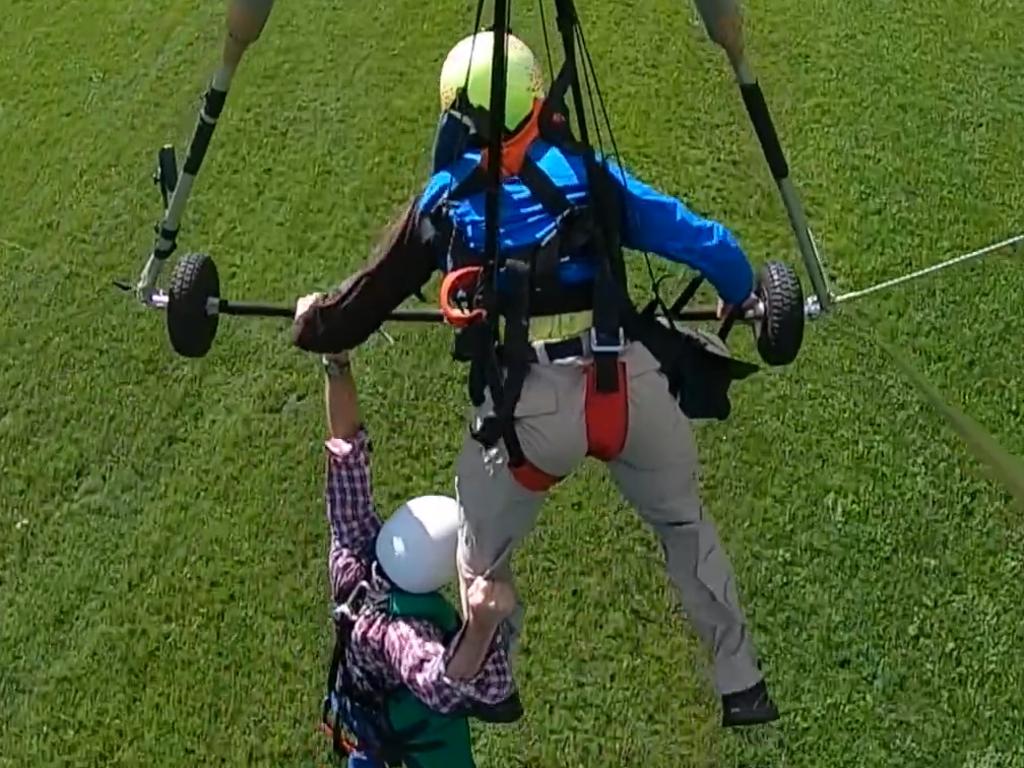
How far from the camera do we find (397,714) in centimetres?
267

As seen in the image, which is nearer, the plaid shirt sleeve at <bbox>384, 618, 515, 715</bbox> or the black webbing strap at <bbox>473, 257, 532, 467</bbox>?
the black webbing strap at <bbox>473, 257, 532, 467</bbox>

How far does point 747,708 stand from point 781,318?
645 mm

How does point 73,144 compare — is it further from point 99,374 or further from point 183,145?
point 99,374

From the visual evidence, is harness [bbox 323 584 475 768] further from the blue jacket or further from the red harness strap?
the blue jacket

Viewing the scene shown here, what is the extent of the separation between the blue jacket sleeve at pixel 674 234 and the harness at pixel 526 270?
0.06 m

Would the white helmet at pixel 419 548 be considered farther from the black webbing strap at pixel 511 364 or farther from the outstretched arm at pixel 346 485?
the black webbing strap at pixel 511 364

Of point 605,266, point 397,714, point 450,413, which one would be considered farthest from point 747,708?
point 450,413

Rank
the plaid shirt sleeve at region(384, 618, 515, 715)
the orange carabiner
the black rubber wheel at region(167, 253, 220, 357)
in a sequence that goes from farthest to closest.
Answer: the plaid shirt sleeve at region(384, 618, 515, 715) < the black rubber wheel at region(167, 253, 220, 357) < the orange carabiner

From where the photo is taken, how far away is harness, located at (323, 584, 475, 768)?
8.46 ft

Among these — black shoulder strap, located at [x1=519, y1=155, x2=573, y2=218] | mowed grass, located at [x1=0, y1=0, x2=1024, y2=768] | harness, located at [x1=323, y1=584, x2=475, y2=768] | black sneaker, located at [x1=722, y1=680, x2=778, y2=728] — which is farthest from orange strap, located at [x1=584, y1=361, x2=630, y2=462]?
mowed grass, located at [x1=0, y1=0, x2=1024, y2=768]

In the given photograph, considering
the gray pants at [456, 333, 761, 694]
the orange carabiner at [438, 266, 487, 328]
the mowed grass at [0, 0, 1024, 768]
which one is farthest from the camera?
the mowed grass at [0, 0, 1024, 768]

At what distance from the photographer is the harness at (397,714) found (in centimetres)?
258

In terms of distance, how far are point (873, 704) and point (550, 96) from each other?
2.11m

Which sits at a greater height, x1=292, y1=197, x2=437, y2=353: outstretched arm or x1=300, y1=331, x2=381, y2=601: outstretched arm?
x1=292, y1=197, x2=437, y2=353: outstretched arm
